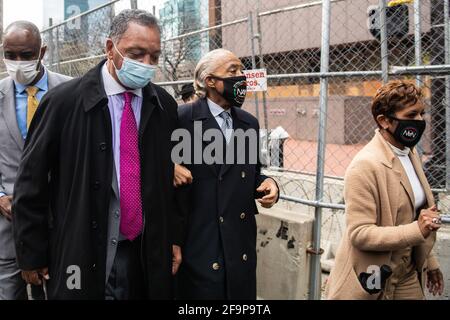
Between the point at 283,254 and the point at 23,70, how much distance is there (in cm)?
245

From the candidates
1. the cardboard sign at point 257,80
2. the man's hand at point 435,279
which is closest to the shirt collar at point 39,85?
the cardboard sign at point 257,80

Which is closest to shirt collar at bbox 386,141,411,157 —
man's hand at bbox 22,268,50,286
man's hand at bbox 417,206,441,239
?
man's hand at bbox 417,206,441,239

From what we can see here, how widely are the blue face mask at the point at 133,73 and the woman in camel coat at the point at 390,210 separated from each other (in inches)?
47.3

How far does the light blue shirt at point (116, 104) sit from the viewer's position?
2375mm

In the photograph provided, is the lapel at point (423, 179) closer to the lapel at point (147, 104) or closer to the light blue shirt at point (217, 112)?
the light blue shirt at point (217, 112)

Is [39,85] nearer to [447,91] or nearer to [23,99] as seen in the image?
[23,99]

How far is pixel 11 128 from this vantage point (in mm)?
3029

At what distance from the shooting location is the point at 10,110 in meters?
3.08

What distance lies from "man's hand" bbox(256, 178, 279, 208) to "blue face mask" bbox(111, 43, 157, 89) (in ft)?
3.17

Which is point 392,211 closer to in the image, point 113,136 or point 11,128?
point 113,136

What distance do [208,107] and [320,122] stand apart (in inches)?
49.6

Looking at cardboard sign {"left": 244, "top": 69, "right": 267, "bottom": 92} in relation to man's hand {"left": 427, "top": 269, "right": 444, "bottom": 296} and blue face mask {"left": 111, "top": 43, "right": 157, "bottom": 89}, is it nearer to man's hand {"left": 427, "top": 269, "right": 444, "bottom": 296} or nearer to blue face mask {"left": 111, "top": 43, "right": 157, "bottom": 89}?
blue face mask {"left": 111, "top": 43, "right": 157, "bottom": 89}

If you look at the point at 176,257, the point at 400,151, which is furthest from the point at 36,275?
the point at 400,151
